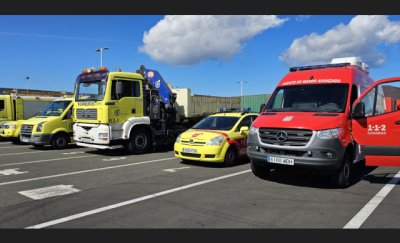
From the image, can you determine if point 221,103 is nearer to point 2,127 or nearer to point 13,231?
point 2,127

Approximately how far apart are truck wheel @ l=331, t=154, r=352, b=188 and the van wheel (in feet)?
37.3

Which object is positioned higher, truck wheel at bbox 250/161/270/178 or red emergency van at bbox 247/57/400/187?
red emergency van at bbox 247/57/400/187

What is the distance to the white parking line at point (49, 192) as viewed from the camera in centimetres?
675

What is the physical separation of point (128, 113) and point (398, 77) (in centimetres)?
868

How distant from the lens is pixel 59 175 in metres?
8.82

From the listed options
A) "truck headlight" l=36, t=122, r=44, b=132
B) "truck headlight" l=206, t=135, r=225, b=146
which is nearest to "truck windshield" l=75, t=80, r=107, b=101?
"truck headlight" l=36, t=122, r=44, b=132

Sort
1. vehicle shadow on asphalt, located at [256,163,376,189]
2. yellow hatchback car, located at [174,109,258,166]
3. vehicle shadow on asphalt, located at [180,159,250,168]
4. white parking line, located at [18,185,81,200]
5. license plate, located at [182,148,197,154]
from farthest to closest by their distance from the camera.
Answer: vehicle shadow on asphalt, located at [180,159,250,168]
license plate, located at [182,148,197,154]
yellow hatchback car, located at [174,109,258,166]
vehicle shadow on asphalt, located at [256,163,376,189]
white parking line, located at [18,185,81,200]

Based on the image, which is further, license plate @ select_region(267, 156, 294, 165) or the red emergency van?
license plate @ select_region(267, 156, 294, 165)

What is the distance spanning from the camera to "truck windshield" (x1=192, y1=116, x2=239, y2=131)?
34.7 feet

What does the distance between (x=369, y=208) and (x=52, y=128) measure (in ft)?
40.7

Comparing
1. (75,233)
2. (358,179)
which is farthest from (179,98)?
(75,233)

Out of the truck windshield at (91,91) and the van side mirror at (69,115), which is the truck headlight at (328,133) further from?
the van side mirror at (69,115)

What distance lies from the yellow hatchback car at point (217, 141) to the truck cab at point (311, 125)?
1.63 m

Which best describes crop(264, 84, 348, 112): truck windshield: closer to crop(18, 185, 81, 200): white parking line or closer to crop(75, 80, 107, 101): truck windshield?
crop(18, 185, 81, 200): white parking line
